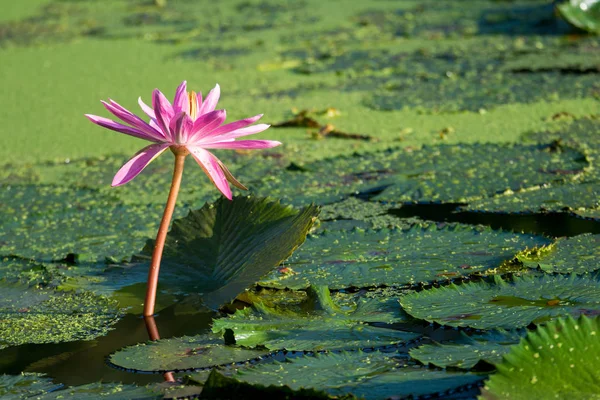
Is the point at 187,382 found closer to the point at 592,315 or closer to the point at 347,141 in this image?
the point at 592,315

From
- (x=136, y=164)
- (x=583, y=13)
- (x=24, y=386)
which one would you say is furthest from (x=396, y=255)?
(x=583, y=13)

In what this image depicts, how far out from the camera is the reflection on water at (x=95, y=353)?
122 centimetres

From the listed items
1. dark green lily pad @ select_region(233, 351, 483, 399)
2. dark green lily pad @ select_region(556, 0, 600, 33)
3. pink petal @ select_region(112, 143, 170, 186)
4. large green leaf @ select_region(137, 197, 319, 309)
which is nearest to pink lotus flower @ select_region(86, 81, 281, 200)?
pink petal @ select_region(112, 143, 170, 186)

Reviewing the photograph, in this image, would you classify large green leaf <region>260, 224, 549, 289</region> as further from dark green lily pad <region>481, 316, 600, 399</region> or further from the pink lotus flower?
dark green lily pad <region>481, 316, 600, 399</region>

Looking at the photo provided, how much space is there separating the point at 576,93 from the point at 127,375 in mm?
2100

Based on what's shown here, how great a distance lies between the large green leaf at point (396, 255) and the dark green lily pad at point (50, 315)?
0.91ft

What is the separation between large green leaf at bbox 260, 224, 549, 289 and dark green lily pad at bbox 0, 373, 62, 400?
389 mm

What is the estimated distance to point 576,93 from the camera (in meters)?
2.85

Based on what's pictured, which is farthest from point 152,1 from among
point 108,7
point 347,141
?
point 347,141

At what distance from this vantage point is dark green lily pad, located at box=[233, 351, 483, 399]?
1.02m

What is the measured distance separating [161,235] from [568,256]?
698 millimetres

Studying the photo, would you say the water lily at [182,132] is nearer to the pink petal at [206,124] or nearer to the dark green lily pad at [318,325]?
the pink petal at [206,124]

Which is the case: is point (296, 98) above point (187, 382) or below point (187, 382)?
above

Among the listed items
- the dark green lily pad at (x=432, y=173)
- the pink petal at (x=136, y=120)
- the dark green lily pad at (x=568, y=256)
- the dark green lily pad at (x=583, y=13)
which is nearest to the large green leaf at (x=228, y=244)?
the pink petal at (x=136, y=120)
